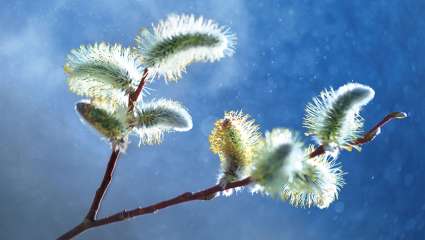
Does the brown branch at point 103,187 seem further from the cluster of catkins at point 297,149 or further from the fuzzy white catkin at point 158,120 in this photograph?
the cluster of catkins at point 297,149

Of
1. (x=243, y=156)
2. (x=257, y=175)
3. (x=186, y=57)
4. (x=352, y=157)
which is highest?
(x=352, y=157)

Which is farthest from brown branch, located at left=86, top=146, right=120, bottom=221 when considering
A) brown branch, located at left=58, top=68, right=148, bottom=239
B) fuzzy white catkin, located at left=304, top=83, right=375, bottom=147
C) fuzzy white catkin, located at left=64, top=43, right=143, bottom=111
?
fuzzy white catkin, located at left=304, top=83, right=375, bottom=147

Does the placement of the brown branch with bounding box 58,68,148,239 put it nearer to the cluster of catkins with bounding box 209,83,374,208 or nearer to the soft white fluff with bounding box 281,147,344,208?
the cluster of catkins with bounding box 209,83,374,208

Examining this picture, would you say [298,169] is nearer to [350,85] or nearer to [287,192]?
[287,192]

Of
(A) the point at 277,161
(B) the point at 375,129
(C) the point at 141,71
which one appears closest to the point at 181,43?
(C) the point at 141,71

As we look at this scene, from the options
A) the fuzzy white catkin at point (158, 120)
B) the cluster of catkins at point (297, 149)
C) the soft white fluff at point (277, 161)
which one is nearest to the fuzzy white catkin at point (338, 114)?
the cluster of catkins at point (297, 149)

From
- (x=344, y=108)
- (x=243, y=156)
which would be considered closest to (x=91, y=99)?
(x=243, y=156)
